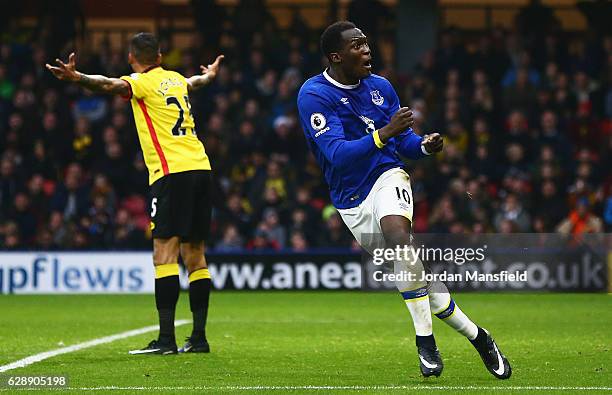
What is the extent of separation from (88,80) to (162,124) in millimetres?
856

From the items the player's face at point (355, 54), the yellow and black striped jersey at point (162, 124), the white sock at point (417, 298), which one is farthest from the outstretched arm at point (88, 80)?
the white sock at point (417, 298)

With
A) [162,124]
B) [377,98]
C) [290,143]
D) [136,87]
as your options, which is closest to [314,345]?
[162,124]

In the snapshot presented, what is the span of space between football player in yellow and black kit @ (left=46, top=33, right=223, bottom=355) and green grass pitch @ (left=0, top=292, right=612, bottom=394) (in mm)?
433

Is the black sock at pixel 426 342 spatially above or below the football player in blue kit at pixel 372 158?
below

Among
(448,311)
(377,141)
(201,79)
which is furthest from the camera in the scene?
(201,79)

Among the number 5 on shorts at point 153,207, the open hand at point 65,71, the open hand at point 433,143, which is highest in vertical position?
the open hand at point 65,71

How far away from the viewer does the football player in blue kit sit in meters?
7.34

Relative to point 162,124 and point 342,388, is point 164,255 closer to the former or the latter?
point 162,124

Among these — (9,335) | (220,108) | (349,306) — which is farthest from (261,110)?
(9,335)

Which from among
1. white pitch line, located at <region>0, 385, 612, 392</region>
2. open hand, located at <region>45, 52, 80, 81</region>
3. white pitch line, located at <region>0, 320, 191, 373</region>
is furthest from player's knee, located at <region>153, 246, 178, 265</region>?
white pitch line, located at <region>0, 385, 612, 392</region>

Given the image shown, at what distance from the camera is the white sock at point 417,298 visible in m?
7.36

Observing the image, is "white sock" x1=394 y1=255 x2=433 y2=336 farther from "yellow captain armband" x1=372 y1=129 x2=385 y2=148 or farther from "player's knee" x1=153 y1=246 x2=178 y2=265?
"player's knee" x1=153 y1=246 x2=178 y2=265

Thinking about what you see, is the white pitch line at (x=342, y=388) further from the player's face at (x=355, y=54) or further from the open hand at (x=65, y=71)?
the open hand at (x=65, y=71)

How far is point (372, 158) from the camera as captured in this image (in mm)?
7676
